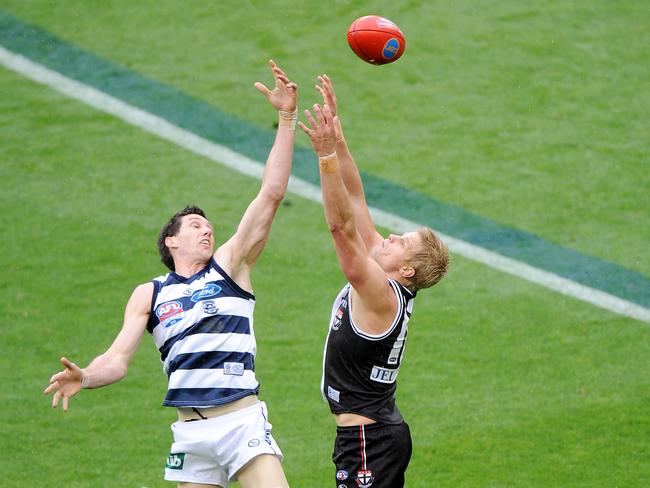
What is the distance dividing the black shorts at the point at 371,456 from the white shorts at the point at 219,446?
14.8 inches

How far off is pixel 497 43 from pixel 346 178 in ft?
22.3

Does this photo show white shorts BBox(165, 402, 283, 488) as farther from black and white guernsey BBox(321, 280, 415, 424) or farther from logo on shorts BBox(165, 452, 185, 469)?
black and white guernsey BBox(321, 280, 415, 424)

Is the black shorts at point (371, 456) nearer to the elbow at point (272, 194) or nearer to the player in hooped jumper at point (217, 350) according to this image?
the player in hooped jumper at point (217, 350)

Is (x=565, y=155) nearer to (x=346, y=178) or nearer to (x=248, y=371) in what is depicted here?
(x=346, y=178)

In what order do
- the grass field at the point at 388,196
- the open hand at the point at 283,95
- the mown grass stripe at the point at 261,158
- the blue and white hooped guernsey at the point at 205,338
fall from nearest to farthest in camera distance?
the blue and white hooped guernsey at the point at 205,338
the open hand at the point at 283,95
the grass field at the point at 388,196
the mown grass stripe at the point at 261,158

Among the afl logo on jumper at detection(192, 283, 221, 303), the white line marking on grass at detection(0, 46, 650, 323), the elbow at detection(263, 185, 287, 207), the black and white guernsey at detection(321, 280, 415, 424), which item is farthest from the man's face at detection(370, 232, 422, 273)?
the white line marking on grass at detection(0, 46, 650, 323)

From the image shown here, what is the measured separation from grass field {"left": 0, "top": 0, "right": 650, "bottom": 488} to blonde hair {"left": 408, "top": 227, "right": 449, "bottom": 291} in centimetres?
195

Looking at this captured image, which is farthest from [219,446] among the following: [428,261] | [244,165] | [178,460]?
[244,165]

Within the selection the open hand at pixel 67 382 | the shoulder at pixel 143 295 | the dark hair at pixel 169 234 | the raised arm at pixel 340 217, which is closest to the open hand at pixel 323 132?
the raised arm at pixel 340 217

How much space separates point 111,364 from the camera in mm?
5465

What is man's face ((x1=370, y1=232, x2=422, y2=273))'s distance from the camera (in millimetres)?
5852

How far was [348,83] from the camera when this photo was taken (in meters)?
12.1

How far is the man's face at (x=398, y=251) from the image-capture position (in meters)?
5.85

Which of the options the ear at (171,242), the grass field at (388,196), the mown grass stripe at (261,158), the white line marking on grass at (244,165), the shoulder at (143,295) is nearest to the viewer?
the shoulder at (143,295)
